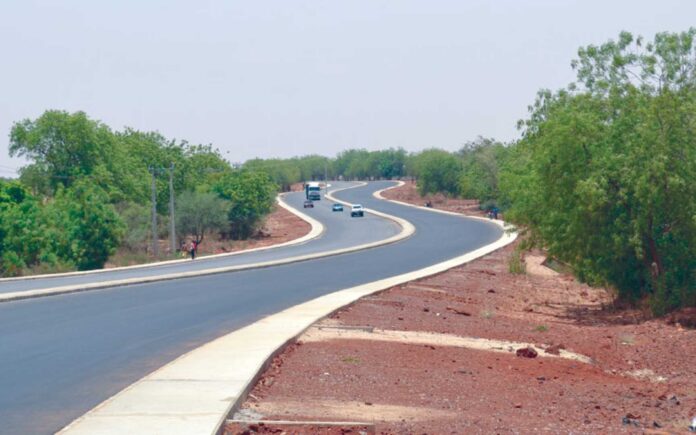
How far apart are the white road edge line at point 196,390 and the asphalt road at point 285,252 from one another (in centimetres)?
1631

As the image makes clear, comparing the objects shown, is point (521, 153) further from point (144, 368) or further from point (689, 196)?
point (144, 368)

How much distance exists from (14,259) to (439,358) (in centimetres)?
4894

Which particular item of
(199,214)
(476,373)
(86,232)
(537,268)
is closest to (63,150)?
(199,214)

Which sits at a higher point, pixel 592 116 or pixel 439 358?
pixel 592 116

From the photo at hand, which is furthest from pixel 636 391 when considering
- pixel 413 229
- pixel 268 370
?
pixel 413 229

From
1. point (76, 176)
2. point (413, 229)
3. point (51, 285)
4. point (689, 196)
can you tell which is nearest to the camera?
point (689, 196)

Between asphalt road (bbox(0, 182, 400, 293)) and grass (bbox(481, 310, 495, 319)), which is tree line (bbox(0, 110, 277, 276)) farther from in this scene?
grass (bbox(481, 310, 495, 319))

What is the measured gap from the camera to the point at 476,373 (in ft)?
52.8

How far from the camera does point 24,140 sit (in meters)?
101

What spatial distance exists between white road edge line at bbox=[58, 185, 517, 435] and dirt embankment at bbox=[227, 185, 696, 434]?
266 millimetres

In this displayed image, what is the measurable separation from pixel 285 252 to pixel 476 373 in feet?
150

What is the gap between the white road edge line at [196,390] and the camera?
1009cm

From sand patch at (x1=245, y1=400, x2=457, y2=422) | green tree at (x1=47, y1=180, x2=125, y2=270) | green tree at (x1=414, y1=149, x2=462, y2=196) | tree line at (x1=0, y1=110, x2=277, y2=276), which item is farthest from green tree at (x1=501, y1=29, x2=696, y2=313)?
green tree at (x1=414, y1=149, x2=462, y2=196)

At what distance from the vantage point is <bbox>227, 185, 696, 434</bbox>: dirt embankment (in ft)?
39.1
